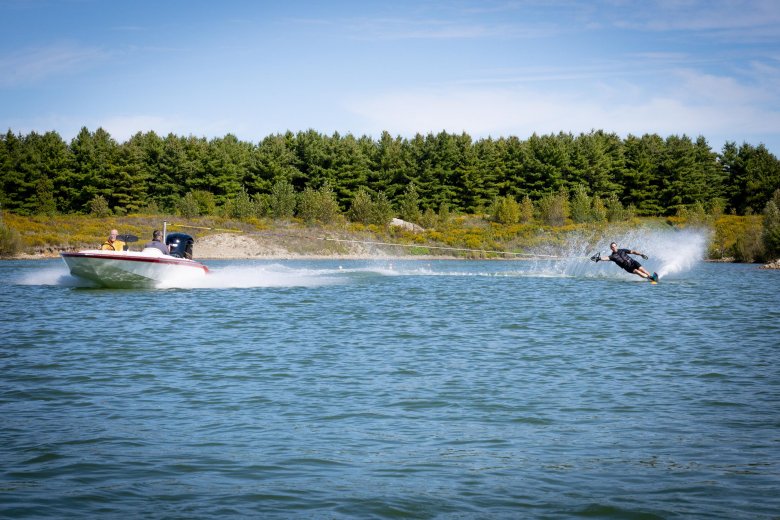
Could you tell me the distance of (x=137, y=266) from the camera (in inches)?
1038

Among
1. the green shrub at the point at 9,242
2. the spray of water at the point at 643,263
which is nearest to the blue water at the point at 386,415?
the spray of water at the point at 643,263

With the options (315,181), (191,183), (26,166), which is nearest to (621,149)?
(315,181)

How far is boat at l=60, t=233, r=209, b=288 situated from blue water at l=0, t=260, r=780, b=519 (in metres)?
4.44

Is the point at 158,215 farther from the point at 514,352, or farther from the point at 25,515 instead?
the point at 25,515

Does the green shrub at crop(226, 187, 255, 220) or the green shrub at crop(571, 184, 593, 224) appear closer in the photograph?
the green shrub at crop(226, 187, 255, 220)

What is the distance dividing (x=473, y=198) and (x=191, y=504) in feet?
268

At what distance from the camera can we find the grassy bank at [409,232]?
196 feet

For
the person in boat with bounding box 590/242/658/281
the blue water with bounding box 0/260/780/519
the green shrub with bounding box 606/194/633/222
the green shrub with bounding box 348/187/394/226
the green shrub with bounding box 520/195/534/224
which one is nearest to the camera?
the blue water with bounding box 0/260/780/519

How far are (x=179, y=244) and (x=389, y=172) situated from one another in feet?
197

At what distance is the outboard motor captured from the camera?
94.5ft

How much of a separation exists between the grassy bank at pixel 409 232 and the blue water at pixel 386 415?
1613 inches

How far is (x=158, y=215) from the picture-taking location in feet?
248

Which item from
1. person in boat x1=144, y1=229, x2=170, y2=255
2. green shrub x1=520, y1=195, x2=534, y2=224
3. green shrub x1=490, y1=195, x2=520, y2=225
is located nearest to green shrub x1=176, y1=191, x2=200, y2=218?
green shrub x1=490, y1=195, x2=520, y2=225

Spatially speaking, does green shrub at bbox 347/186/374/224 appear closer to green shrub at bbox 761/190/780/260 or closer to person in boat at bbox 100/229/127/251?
green shrub at bbox 761/190/780/260
